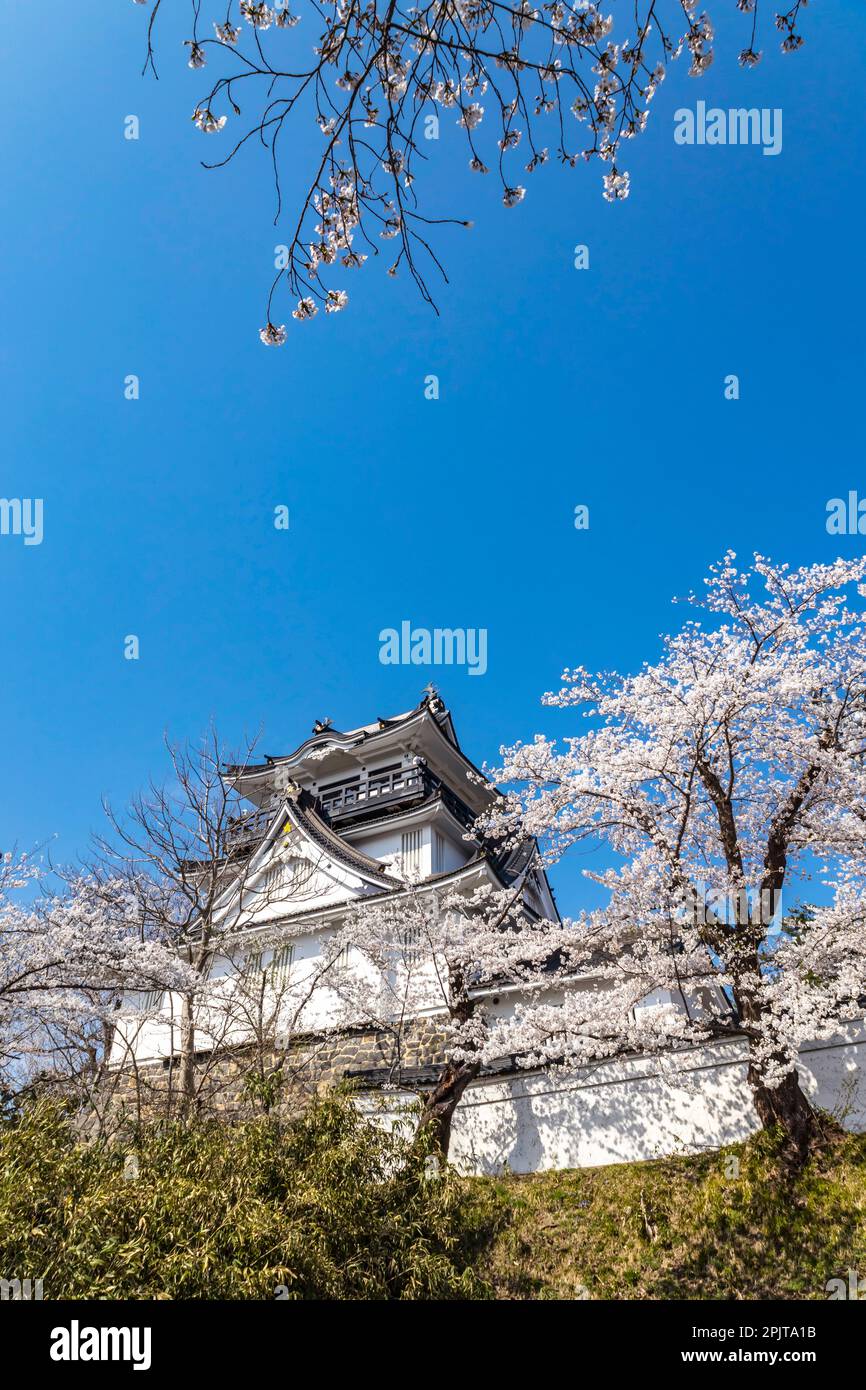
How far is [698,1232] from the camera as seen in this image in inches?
364

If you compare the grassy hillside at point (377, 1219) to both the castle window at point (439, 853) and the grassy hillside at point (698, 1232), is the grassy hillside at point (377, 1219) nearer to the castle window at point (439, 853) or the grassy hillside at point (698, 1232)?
the grassy hillside at point (698, 1232)

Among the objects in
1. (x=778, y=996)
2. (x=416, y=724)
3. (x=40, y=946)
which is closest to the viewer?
(x=778, y=996)

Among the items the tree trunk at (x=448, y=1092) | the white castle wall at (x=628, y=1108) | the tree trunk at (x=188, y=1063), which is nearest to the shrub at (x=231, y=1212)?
the tree trunk at (x=188, y=1063)

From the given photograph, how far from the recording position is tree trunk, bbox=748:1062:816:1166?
30.7 feet

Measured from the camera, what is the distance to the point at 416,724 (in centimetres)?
2498

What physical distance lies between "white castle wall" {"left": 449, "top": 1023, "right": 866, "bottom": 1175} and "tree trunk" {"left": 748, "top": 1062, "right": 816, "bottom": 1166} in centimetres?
80

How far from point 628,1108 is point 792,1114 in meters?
2.94

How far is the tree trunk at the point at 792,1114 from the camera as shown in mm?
9352

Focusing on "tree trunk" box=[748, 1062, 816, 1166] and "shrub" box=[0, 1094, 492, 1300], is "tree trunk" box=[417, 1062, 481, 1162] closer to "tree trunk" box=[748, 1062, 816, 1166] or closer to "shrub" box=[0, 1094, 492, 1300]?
"shrub" box=[0, 1094, 492, 1300]

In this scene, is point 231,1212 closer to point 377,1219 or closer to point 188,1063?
point 377,1219

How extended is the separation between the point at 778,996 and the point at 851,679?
4.03 metres

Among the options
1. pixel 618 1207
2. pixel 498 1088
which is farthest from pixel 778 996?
pixel 498 1088

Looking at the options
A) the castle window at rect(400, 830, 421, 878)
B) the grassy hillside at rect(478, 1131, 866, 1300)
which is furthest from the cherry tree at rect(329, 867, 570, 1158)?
the castle window at rect(400, 830, 421, 878)
